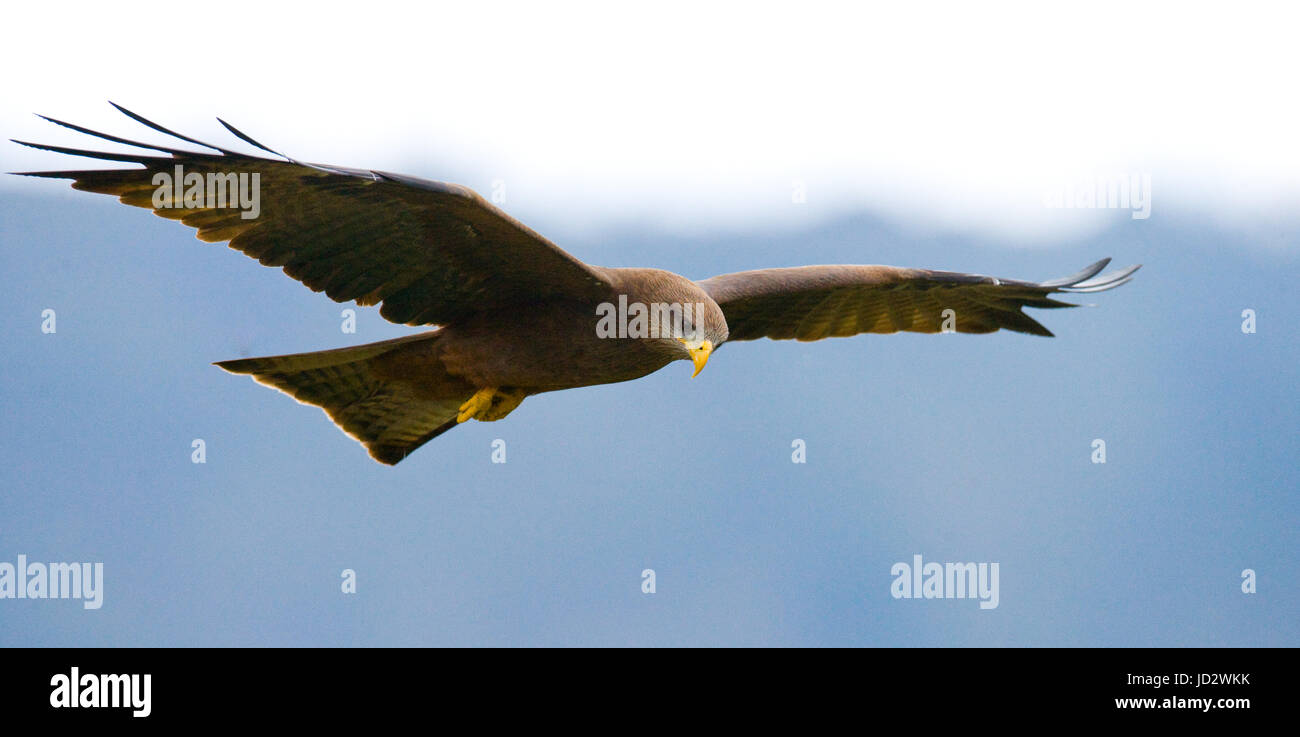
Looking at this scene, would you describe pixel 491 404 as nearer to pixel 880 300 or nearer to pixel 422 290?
pixel 422 290

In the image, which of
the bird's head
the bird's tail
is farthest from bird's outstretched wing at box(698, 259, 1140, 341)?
the bird's tail

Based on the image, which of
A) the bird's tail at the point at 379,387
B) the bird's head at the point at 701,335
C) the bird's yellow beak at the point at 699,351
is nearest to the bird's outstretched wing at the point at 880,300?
the bird's head at the point at 701,335

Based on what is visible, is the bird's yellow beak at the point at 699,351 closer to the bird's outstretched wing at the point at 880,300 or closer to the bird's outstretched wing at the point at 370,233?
the bird's outstretched wing at the point at 370,233

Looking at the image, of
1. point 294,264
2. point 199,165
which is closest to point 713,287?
point 294,264

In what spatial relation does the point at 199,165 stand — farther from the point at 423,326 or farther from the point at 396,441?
the point at 396,441

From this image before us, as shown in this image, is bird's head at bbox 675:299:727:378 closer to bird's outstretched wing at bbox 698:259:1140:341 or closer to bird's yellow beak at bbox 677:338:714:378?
bird's yellow beak at bbox 677:338:714:378

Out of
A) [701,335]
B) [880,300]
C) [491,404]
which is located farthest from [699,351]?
[880,300]

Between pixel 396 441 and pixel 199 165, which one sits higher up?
pixel 199 165
